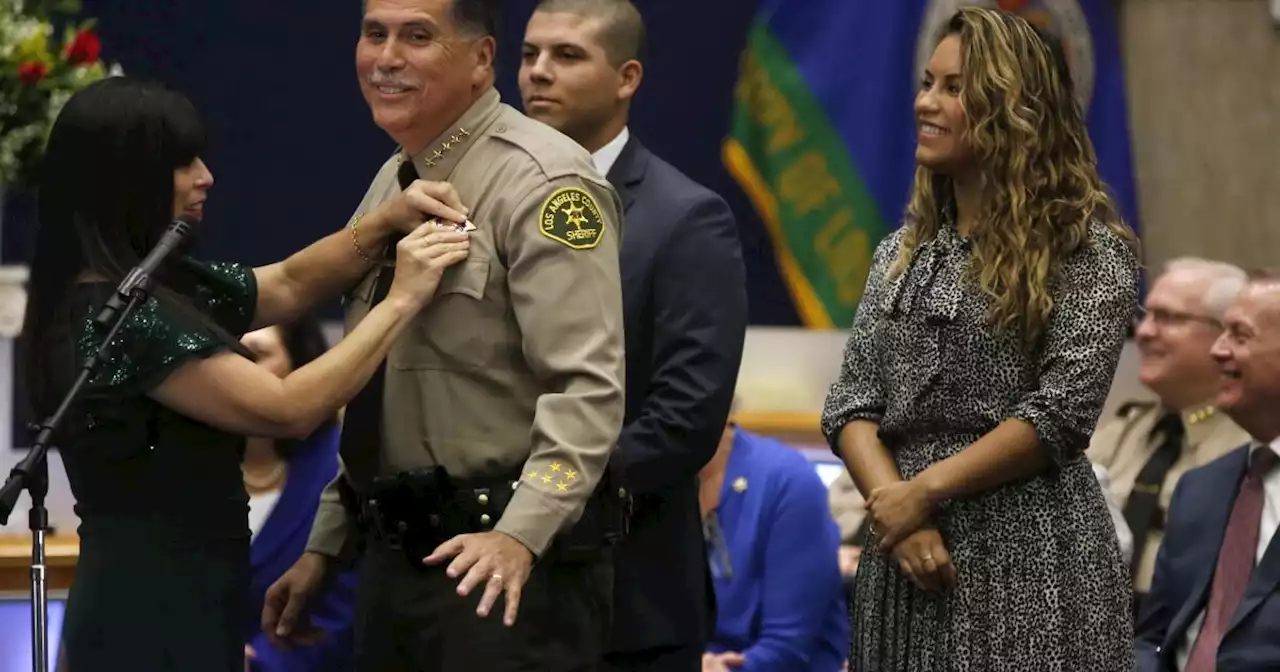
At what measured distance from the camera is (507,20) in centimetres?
468

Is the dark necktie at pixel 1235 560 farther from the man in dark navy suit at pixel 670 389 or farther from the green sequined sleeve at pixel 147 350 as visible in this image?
the green sequined sleeve at pixel 147 350

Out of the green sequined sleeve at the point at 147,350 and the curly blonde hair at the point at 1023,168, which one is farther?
the curly blonde hair at the point at 1023,168

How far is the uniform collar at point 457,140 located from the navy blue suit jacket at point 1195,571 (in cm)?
155

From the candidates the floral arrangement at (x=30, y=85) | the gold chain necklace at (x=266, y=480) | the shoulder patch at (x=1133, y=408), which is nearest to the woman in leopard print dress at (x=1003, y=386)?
the gold chain necklace at (x=266, y=480)

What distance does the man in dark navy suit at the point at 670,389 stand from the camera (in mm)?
2750

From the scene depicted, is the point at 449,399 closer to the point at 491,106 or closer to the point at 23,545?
the point at 491,106

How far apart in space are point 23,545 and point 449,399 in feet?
5.46

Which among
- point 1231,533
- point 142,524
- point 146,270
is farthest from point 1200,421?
point 146,270

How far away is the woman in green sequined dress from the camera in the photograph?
232cm

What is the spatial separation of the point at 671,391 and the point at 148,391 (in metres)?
0.76

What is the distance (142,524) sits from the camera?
2373mm

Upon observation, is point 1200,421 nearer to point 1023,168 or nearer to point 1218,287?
point 1218,287

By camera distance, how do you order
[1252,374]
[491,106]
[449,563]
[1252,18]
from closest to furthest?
1. [449,563]
2. [491,106]
3. [1252,374]
4. [1252,18]

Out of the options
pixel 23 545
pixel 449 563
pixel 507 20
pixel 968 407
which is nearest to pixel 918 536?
pixel 968 407
